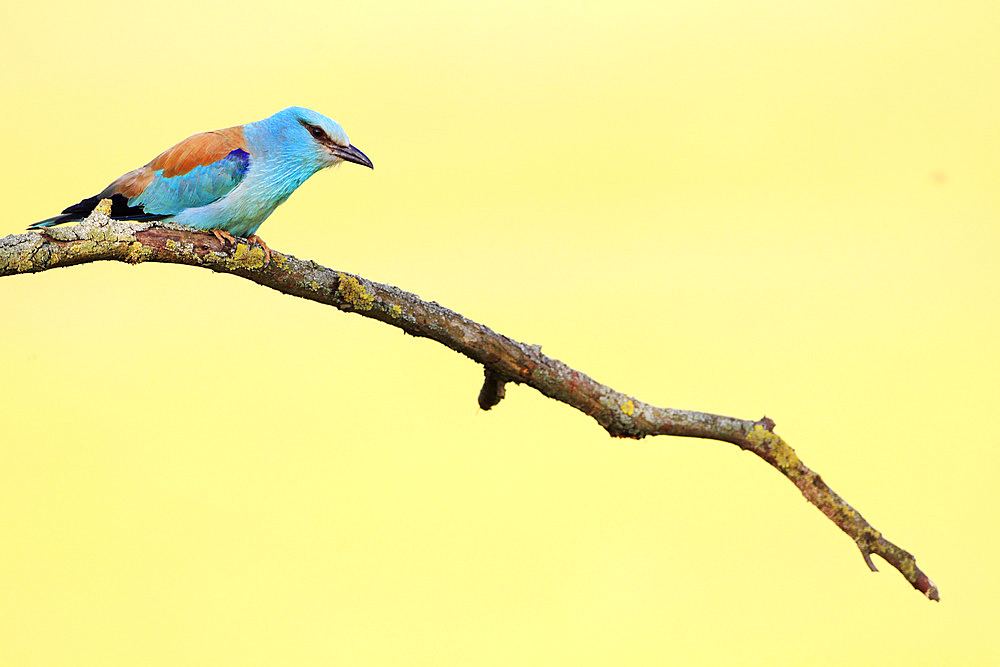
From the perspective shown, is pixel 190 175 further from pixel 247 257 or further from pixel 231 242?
pixel 247 257

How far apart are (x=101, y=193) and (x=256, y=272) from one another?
4.18 ft

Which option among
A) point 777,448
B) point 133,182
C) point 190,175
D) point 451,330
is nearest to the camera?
point 451,330

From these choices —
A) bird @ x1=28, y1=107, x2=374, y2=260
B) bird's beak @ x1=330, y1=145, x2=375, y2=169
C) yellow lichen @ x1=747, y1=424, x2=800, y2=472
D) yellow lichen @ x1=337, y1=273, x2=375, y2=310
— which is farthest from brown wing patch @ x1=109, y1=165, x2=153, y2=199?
yellow lichen @ x1=747, y1=424, x2=800, y2=472

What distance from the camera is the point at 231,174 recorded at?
3.32 metres

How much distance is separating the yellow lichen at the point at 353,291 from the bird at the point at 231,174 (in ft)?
2.55

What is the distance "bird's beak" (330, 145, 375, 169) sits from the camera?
3523mm

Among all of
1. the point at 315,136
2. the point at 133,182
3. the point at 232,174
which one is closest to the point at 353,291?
the point at 232,174

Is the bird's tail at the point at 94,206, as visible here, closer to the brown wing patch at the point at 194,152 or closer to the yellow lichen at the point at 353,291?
the brown wing patch at the point at 194,152

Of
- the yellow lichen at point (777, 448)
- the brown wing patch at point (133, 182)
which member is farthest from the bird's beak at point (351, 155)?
the yellow lichen at point (777, 448)

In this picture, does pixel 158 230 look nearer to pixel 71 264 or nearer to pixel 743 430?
pixel 71 264

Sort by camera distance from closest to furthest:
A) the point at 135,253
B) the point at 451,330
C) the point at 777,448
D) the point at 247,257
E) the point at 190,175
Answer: the point at 135,253, the point at 247,257, the point at 451,330, the point at 777,448, the point at 190,175

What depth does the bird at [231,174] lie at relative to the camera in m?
3.25

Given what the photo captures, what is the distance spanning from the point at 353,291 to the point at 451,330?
35 cm

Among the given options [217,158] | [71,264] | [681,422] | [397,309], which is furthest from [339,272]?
[681,422]
